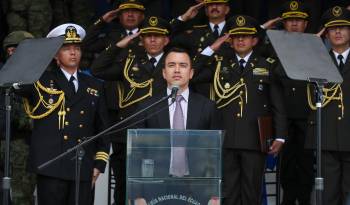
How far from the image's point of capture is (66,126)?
8.09m

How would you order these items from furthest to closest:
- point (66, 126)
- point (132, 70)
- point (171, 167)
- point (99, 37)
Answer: point (99, 37) < point (132, 70) < point (66, 126) < point (171, 167)

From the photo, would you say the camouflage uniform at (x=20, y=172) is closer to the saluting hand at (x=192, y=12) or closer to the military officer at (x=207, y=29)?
the military officer at (x=207, y=29)

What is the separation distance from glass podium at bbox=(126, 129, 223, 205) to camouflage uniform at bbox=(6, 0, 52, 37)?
3.70 metres

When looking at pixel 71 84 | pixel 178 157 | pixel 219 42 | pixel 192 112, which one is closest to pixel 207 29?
pixel 219 42

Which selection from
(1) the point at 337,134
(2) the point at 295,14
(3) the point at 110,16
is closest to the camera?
(1) the point at 337,134

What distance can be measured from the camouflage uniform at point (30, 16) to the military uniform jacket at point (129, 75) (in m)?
1.32

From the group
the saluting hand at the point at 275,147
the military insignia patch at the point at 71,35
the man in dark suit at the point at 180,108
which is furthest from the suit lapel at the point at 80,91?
the saluting hand at the point at 275,147

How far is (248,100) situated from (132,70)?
1.11 m

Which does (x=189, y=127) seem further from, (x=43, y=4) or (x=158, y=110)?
(x=43, y=4)

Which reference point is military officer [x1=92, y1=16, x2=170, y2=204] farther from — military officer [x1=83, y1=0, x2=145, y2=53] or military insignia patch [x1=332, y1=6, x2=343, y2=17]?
military insignia patch [x1=332, y1=6, x2=343, y2=17]

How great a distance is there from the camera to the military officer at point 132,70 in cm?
896

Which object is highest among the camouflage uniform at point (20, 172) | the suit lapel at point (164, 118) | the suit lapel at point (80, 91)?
the suit lapel at point (80, 91)

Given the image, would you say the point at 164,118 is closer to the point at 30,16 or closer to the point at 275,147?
the point at 275,147

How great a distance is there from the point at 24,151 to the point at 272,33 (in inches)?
125
